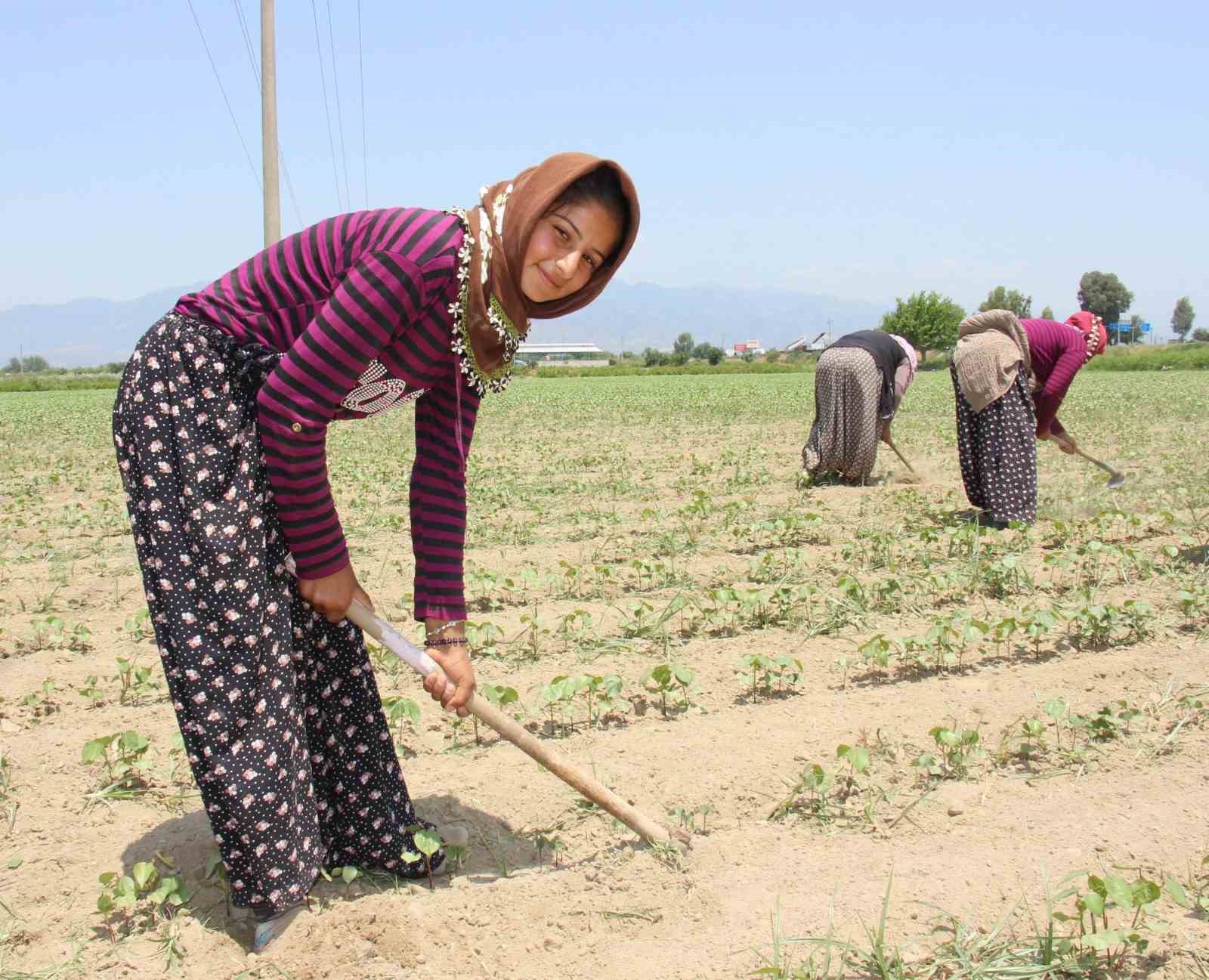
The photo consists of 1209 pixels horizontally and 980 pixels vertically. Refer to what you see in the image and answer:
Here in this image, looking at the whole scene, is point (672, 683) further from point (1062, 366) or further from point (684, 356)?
point (684, 356)

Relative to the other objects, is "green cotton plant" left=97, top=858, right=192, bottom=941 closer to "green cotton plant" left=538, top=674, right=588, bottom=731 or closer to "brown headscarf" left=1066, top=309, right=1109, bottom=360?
"green cotton plant" left=538, top=674, right=588, bottom=731

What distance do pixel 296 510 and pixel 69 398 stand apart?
29529 millimetres

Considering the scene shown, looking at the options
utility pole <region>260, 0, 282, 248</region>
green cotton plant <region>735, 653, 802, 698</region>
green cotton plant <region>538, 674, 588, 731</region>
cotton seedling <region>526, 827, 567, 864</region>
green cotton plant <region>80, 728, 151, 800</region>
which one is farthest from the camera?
utility pole <region>260, 0, 282, 248</region>

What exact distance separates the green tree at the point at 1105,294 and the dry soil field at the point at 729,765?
3616 inches

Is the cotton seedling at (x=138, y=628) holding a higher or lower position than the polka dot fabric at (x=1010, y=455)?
lower

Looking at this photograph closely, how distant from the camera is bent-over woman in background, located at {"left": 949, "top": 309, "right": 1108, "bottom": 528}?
598 centimetres

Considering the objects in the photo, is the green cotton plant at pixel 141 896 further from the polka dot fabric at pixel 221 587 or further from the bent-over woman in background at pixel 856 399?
the bent-over woman in background at pixel 856 399

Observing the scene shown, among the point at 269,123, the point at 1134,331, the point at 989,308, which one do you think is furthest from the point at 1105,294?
the point at 269,123

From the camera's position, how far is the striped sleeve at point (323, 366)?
1.83 m

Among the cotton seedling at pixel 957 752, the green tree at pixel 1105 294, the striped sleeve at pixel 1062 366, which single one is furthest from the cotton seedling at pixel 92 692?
the green tree at pixel 1105 294

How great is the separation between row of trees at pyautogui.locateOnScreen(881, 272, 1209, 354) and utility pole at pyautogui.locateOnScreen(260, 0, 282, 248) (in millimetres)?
53081

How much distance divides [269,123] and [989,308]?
58.0m

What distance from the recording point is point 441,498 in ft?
7.36

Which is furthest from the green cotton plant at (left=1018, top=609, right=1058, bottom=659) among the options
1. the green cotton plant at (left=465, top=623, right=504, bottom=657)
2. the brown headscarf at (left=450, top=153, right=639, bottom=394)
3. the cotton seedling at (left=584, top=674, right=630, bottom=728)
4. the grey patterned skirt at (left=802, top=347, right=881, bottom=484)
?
the grey patterned skirt at (left=802, top=347, right=881, bottom=484)
